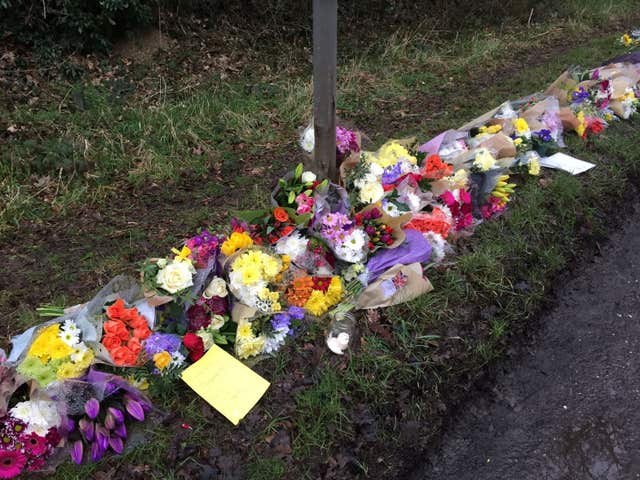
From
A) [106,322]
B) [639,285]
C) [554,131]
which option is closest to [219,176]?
[106,322]

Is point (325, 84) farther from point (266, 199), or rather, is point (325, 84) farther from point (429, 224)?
point (266, 199)

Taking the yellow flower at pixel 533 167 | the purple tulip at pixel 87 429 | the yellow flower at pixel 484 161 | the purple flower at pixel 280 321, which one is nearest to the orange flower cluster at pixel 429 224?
the yellow flower at pixel 484 161

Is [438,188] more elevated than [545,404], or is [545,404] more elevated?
[438,188]

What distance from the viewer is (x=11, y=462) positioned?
1883mm

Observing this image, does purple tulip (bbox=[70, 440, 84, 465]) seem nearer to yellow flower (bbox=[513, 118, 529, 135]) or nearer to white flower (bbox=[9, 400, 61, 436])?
white flower (bbox=[9, 400, 61, 436])

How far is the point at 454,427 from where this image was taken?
7.80 feet

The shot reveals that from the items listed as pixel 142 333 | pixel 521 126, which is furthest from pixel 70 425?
pixel 521 126

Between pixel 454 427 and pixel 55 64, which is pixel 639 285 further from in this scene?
pixel 55 64

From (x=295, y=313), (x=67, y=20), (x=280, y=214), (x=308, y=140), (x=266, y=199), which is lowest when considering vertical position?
(x=266, y=199)

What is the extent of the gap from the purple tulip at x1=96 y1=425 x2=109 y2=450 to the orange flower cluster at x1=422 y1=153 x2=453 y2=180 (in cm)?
229

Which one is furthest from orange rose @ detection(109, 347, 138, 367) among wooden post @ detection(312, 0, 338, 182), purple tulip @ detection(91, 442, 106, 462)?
wooden post @ detection(312, 0, 338, 182)

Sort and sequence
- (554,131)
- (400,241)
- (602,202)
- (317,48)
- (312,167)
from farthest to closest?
(554,131) → (602,202) → (312,167) → (400,241) → (317,48)

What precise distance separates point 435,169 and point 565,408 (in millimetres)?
1576

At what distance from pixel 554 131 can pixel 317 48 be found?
100.0 inches
